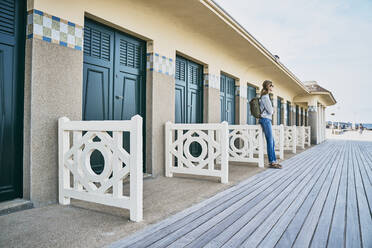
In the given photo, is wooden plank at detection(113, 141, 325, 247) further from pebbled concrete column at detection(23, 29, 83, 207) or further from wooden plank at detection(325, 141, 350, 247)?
pebbled concrete column at detection(23, 29, 83, 207)

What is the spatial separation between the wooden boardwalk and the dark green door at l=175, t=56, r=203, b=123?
7.41 ft

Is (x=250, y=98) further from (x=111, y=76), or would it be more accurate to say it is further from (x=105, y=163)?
(x=105, y=163)

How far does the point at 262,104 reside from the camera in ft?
15.9

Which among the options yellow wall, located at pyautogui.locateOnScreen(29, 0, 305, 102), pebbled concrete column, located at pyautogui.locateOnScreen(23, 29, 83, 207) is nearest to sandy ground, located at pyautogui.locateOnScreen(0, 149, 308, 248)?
pebbled concrete column, located at pyautogui.locateOnScreen(23, 29, 83, 207)

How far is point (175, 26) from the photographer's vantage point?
450 cm

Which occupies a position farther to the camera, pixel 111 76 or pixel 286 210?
pixel 111 76

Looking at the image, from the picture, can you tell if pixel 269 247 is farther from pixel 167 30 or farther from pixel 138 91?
pixel 167 30

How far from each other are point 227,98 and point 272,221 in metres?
5.22

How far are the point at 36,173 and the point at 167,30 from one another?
10.3 ft

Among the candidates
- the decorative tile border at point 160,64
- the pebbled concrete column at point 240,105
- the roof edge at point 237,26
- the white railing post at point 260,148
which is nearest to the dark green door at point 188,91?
the decorative tile border at point 160,64

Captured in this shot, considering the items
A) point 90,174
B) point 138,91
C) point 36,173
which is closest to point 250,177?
point 138,91

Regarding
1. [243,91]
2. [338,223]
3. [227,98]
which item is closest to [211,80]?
[227,98]

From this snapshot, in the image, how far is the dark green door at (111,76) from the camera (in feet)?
10.2

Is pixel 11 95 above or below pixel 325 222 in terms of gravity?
above
